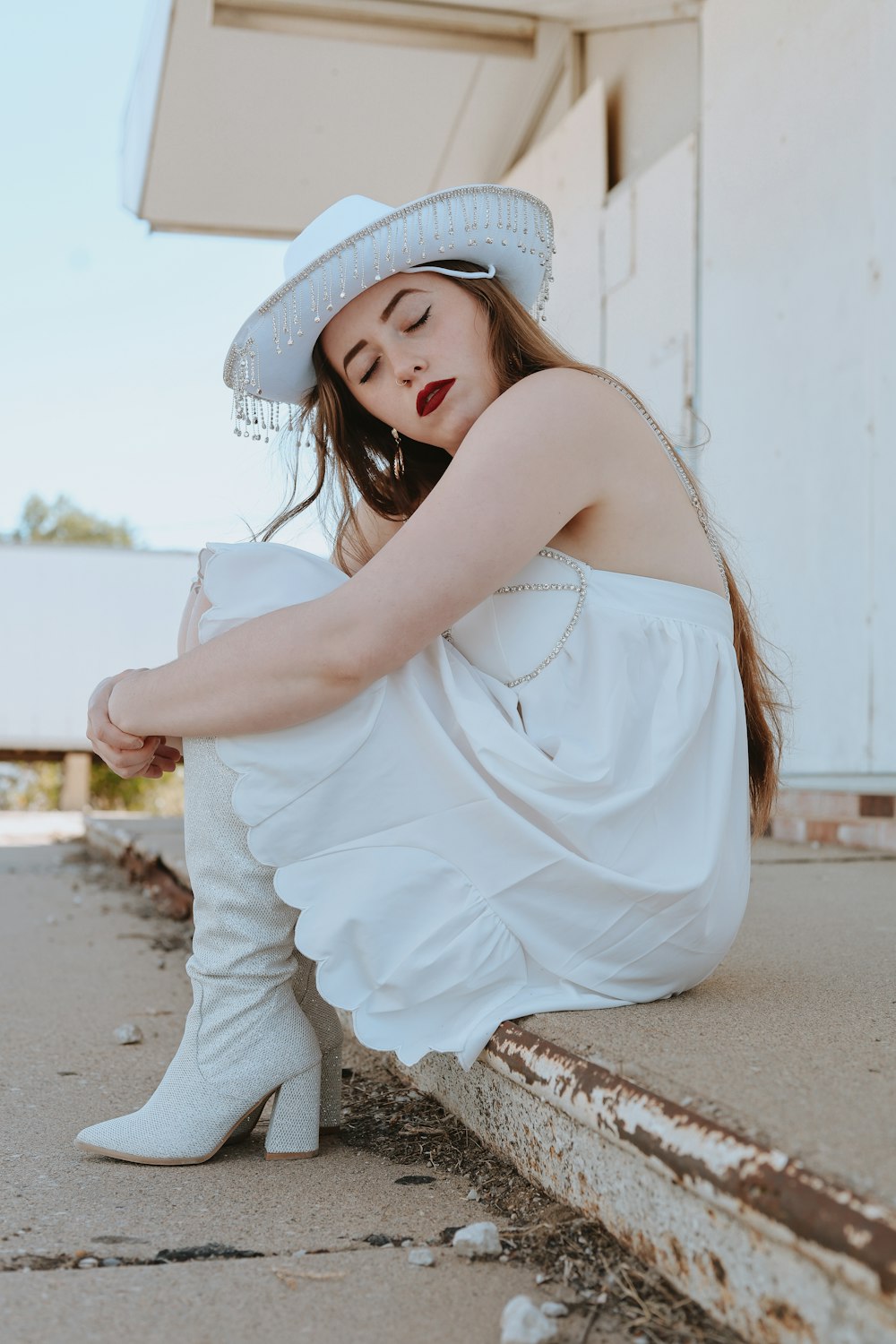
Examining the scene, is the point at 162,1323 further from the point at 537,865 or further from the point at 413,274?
the point at 413,274

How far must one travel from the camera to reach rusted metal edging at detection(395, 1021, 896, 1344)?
0.67 m

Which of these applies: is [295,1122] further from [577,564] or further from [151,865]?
[151,865]

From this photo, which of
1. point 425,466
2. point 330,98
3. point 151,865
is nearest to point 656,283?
point 330,98

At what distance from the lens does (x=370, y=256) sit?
142 centimetres

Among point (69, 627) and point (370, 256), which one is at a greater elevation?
point (370, 256)

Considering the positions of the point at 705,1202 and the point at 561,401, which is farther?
the point at 561,401

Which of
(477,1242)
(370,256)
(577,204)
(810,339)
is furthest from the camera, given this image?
(577,204)

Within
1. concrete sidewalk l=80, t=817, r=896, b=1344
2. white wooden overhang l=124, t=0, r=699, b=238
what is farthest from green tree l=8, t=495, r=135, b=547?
concrete sidewalk l=80, t=817, r=896, b=1344

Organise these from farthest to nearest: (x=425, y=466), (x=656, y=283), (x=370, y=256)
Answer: (x=656, y=283)
(x=425, y=466)
(x=370, y=256)

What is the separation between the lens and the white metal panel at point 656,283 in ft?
14.1

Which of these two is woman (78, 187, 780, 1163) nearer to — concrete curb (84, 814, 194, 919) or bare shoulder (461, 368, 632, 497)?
bare shoulder (461, 368, 632, 497)

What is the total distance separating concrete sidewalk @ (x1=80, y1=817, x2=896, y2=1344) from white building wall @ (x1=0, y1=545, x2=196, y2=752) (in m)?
9.62

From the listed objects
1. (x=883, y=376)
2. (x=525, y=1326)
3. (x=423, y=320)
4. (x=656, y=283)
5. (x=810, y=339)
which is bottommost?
(x=525, y=1326)

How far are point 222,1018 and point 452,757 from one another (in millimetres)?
377
